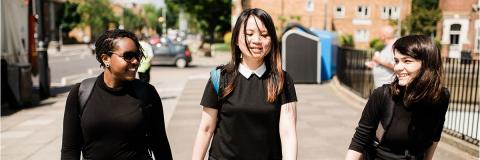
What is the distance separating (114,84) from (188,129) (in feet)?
16.7

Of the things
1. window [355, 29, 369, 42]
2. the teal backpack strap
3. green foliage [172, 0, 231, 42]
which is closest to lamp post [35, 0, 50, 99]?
the teal backpack strap

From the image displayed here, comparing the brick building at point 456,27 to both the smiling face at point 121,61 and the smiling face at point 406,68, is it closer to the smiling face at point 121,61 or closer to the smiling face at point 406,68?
the smiling face at point 406,68

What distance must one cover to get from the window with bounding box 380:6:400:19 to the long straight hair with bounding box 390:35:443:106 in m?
47.7

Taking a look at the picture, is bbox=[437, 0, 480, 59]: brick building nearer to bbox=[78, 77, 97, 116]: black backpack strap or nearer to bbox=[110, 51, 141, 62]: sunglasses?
bbox=[110, 51, 141, 62]: sunglasses

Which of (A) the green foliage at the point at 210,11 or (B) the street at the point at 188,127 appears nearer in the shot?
(B) the street at the point at 188,127

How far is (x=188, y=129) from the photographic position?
7.25 m

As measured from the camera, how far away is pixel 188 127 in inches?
292

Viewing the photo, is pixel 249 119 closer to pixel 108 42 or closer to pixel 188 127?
pixel 108 42

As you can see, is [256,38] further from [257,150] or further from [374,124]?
[374,124]

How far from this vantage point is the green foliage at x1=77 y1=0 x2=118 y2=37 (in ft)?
204

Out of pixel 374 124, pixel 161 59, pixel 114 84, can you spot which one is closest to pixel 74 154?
pixel 114 84

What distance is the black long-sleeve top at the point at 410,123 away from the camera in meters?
2.26

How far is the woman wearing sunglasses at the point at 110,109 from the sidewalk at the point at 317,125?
3.36m

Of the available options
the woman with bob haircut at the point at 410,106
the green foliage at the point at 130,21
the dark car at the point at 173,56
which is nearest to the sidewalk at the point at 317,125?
the woman with bob haircut at the point at 410,106
